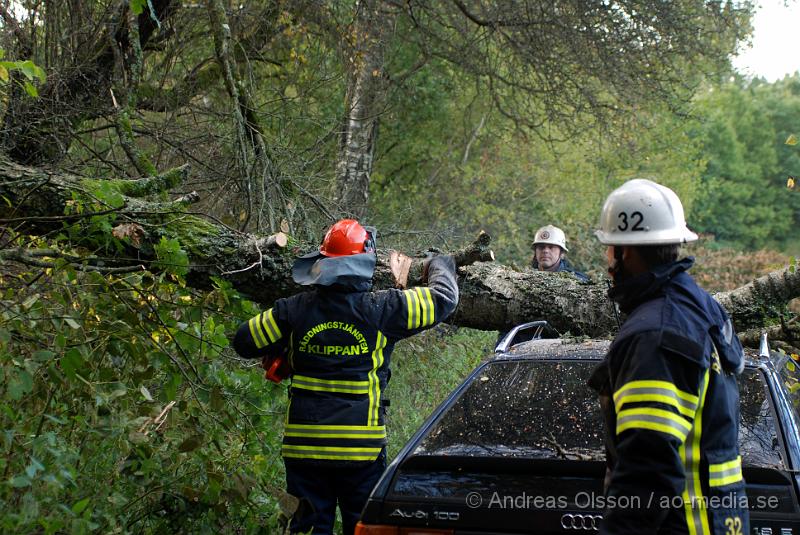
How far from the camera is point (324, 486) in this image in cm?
393

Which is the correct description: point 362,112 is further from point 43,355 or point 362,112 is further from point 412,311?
point 43,355

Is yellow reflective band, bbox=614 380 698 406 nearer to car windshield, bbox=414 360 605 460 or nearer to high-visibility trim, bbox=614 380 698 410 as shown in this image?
high-visibility trim, bbox=614 380 698 410

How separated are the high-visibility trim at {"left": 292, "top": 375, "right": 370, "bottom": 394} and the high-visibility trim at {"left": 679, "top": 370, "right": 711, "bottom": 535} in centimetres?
190

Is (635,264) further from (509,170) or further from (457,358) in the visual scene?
(509,170)

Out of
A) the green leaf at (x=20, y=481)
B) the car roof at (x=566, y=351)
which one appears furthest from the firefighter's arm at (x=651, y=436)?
the green leaf at (x=20, y=481)

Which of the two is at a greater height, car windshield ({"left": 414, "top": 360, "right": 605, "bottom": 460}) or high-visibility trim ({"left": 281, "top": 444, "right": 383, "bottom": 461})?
car windshield ({"left": 414, "top": 360, "right": 605, "bottom": 460})

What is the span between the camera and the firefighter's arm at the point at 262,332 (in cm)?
390

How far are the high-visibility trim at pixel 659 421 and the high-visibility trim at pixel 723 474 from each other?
17 centimetres

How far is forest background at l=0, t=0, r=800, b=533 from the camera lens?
Answer: 3668 millimetres

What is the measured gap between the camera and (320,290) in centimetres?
389

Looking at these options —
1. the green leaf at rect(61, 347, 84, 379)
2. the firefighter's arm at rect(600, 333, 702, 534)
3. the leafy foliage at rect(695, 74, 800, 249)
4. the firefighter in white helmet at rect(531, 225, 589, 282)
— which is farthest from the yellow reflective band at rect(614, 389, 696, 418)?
the leafy foliage at rect(695, 74, 800, 249)

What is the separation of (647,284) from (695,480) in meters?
0.56

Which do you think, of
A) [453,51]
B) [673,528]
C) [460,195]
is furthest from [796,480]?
[460,195]

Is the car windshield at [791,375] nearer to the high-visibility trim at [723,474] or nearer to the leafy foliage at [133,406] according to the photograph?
the high-visibility trim at [723,474]
